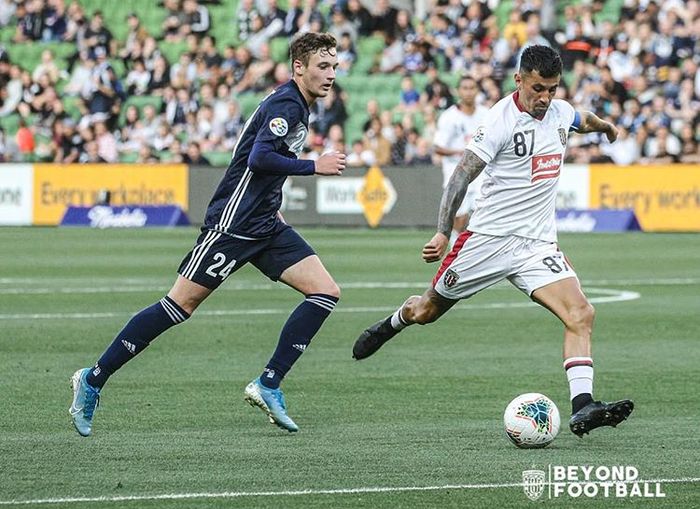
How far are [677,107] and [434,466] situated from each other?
81.2 feet

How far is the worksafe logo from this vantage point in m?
7.04

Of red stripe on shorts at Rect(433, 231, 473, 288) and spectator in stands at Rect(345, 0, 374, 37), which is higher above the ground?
red stripe on shorts at Rect(433, 231, 473, 288)

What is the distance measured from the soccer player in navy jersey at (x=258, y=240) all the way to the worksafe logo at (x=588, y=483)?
74.4 inches

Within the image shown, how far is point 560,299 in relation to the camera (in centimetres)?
917

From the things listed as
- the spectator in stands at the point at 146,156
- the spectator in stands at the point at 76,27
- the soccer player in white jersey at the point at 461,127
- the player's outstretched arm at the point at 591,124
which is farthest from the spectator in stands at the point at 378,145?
the player's outstretched arm at the point at 591,124

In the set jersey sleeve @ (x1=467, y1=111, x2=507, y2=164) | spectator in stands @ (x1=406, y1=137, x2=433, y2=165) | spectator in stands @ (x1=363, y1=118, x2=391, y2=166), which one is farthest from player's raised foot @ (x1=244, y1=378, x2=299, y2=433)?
spectator in stands @ (x1=363, y1=118, x2=391, y2=166)

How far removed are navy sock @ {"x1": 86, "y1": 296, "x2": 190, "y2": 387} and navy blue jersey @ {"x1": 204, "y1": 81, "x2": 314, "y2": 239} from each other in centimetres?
52

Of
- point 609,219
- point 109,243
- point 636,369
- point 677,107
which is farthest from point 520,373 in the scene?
point 677,107

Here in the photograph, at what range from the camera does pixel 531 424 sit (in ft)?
27.5

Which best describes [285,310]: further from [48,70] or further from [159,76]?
[48,70]

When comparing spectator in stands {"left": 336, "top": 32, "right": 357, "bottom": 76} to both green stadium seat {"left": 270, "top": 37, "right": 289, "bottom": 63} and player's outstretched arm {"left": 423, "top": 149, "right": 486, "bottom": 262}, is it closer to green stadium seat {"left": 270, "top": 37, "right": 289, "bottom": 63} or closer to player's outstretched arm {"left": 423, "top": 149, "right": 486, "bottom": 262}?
green stadium seat {"left": 270, "top": 37, "right": 289, "bottom": 63}

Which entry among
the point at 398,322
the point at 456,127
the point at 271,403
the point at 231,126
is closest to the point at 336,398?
the point at 398,322

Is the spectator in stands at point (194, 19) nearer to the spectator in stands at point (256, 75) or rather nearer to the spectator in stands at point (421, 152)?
the spectator in stands at point (256, 75)

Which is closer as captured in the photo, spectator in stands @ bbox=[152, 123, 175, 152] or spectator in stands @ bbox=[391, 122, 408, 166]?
spectator in stands @ bbox=[391, 122, 408, 166]
